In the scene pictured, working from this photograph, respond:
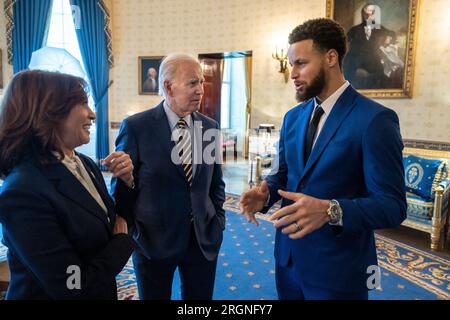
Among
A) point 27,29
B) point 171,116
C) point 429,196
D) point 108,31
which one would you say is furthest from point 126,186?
point 27,29

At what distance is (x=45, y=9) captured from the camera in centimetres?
806

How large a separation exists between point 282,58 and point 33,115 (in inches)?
235

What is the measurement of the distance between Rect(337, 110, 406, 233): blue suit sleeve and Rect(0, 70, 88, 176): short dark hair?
1.06 m

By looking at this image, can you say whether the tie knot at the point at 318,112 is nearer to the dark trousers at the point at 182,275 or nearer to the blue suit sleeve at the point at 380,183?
the blue suit sleeve at the point at 380,183

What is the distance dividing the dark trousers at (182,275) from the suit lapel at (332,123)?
0.86 m

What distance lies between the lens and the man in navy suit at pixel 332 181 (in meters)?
1.20

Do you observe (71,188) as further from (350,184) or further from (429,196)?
(429,196)

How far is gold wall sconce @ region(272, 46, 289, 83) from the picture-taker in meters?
6.59

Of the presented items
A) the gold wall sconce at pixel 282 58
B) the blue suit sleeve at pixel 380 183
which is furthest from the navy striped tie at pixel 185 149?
the gold wall sconce at pixel 282 58

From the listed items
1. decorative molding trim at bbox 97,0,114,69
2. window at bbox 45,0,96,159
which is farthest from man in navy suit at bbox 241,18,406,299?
decorative molding trim at bbox 97,0,114,69

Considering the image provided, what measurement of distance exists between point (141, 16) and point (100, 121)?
108 inches

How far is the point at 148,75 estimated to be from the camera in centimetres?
842

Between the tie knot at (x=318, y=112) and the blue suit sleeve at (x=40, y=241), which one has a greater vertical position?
the tie knot at (x=318, y=112)

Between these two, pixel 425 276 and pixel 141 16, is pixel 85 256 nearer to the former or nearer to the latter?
pixel 425 276
